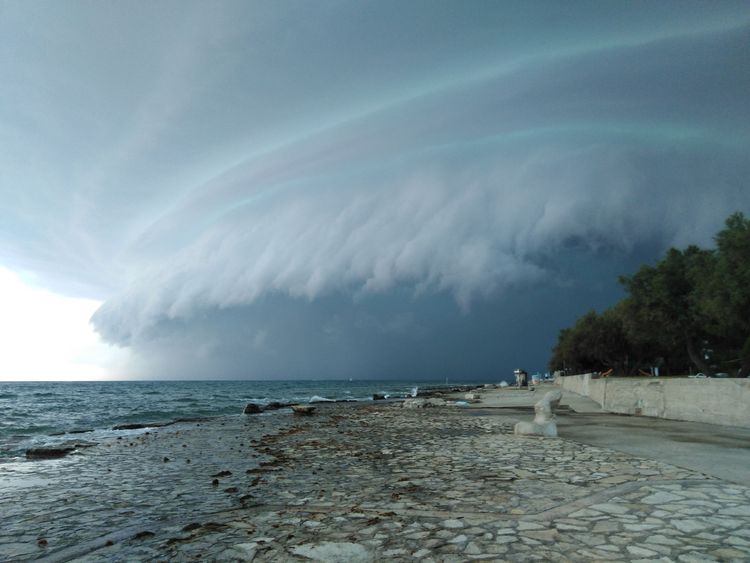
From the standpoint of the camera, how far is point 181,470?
1173cm

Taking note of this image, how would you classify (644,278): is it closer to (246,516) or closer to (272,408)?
(272,408)

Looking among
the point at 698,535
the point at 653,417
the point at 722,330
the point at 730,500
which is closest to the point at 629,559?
the point at 698,535

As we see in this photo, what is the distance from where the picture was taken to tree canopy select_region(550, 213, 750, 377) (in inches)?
1096

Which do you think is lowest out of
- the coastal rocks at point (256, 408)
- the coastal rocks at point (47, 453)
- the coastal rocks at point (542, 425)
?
the coastal rocks at point (256, 408)

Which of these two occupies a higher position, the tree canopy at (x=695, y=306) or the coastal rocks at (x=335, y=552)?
the tree canopy at (x=695, y=306)

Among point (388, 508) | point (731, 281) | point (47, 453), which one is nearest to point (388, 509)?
point (388, 508)

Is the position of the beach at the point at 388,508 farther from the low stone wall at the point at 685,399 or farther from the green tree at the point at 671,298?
the green tree at the point at 671,298

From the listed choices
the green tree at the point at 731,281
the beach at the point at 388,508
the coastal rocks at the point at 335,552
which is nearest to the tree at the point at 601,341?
the green tree at the point at 731,281

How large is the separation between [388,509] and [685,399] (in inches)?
602

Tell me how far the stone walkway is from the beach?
0.09 ft

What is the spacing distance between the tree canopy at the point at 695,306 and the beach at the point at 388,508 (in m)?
22.2

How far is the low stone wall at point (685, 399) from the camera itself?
14.8m

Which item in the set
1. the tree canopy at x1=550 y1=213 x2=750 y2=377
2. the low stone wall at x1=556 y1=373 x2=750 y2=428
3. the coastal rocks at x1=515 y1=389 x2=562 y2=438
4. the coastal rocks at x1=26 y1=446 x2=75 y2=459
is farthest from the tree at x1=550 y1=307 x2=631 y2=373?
the coastal rocks at x1=26 y1=446 x2=75 y2=459

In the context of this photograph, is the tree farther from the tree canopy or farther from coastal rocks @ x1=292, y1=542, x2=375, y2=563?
coastal rocks @ x1=292, y1=542, x2=375, y2=563
